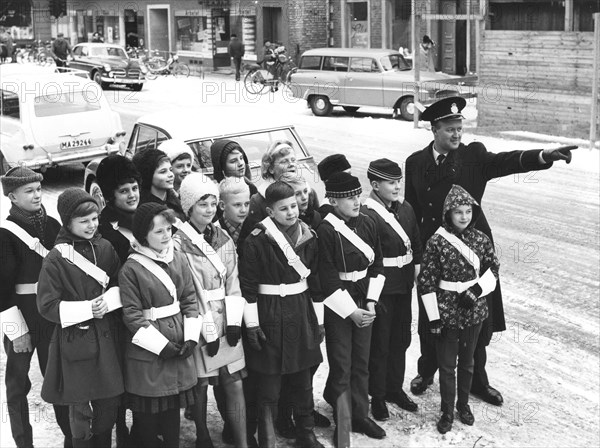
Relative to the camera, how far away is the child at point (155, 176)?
239 inches

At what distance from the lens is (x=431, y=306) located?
585cm

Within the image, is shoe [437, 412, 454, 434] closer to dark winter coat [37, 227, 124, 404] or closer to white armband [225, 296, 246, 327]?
white armband [225, 296, 246, 327]

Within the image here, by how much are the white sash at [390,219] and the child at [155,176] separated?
137 cm

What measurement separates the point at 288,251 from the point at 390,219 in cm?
90

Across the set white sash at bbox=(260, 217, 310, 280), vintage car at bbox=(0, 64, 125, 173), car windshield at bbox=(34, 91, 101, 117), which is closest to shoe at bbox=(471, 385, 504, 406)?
white sash at bbox=(260, 217, 310, 280)

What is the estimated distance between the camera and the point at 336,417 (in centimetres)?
571

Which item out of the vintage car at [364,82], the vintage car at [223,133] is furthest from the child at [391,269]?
the vintage car at [364,82]

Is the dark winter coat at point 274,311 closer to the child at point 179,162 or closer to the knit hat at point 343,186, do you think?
the knit hat at point 343,186

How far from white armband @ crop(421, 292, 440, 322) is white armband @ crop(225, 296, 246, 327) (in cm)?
135

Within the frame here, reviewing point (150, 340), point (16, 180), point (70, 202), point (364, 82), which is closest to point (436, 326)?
point (150, 340)

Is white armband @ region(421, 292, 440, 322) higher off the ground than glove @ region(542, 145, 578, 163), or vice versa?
glove @ region(542, 145, 578, 163)

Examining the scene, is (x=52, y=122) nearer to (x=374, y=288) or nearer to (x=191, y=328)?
(x=374, y=288)

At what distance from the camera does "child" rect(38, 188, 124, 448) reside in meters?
4.91

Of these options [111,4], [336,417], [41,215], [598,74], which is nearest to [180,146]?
[41,215]
